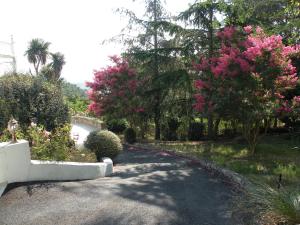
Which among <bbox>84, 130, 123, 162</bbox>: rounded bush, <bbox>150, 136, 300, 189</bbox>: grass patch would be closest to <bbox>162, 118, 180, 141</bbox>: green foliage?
<bbox>150, 136, 300, 189</bbox>: grass patch

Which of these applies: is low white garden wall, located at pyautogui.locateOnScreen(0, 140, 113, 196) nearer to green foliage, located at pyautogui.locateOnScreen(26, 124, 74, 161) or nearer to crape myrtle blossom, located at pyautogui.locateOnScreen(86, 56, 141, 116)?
green foliage, located at pyautogui.locateOnScreen(26, 124, 74, 161)

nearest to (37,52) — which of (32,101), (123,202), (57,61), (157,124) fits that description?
(57,61)

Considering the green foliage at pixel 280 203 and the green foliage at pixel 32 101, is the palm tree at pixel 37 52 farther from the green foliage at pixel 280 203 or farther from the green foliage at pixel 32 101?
the green foliage at pixel 280 203

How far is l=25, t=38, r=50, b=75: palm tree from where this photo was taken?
53.5 meters

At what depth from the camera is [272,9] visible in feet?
66.9

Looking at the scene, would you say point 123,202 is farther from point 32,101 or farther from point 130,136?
point 130,136

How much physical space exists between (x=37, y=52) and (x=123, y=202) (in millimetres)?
50391

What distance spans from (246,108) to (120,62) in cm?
934

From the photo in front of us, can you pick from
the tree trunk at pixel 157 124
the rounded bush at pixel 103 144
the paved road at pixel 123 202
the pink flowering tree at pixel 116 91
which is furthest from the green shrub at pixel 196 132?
the paved road at pixel 123 202

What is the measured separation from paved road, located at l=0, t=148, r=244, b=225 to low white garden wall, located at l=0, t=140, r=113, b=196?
0.31 m

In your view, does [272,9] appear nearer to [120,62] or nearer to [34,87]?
[120,62]

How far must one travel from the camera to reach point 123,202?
7.00 m

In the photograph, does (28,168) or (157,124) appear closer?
(28,168)

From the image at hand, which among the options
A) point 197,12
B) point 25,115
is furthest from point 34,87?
point 197,12
